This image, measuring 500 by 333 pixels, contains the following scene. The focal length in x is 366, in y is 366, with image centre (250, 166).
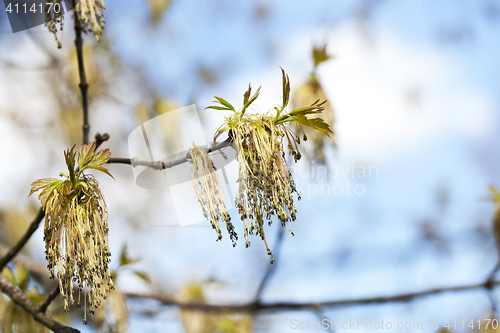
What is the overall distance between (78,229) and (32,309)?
0.27 meters

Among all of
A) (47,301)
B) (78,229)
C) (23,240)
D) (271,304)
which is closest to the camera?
(78,229)

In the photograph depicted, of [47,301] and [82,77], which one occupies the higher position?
[82,77]

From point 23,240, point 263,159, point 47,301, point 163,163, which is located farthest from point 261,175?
point 23,240

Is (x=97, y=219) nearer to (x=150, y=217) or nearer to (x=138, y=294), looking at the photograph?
(x=138, y=294)

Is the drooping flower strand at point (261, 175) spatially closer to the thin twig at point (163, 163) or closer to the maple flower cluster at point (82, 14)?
the thin twig at point (163, 163)

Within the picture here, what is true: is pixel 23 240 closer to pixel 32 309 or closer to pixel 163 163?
pixel 32 309

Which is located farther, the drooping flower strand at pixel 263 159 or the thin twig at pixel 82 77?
the thin twig at pixel 82 77

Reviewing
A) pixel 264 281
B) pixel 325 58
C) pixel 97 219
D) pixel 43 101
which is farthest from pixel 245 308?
pixel 43 101

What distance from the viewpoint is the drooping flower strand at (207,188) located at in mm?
557

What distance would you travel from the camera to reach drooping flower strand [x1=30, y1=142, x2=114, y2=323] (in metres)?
0.50

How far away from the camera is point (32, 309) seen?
646 millimetres

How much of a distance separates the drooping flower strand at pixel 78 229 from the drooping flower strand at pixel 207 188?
14cm

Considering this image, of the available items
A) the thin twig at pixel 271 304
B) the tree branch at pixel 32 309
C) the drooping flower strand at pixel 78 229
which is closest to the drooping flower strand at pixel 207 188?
the drooping flower strand at pixel 78 229

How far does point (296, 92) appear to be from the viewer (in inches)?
57.3
